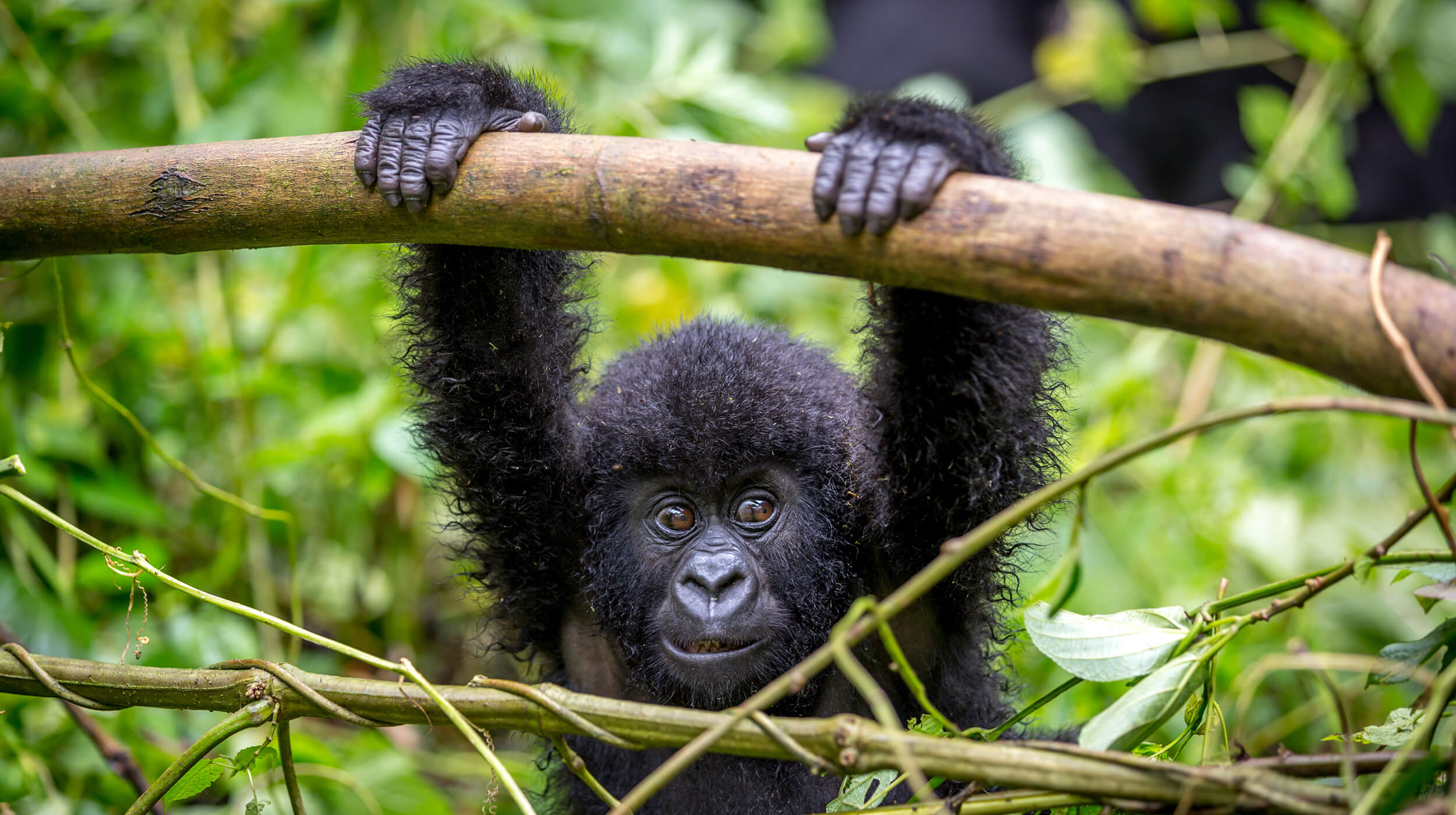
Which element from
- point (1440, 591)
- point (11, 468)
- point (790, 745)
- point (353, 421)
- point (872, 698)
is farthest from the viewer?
point (353, 421)

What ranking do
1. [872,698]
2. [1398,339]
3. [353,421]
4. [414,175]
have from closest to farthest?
[1398,339], [872,698], [414,175], [353,421]

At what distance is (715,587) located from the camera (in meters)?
2.76

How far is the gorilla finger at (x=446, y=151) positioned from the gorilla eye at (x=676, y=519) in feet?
3.95

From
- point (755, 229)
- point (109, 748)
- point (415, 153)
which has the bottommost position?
point (109, 748)

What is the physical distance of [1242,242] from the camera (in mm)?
1596

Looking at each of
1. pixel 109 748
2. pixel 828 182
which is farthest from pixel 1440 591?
pixel 109 748

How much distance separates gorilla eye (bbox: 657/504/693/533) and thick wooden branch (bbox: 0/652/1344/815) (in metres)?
0.96

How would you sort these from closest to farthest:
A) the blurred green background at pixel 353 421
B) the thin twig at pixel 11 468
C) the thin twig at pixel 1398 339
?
the thin twig at pixel 1398 339, the thin twig at pixel 11 468, the blurred green background at pixel 353 421

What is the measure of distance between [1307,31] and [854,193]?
4422 millimetres

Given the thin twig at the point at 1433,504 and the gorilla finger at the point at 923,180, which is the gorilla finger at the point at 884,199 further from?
the thin twig at the point at 1433,504

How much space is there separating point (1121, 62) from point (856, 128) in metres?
4.99

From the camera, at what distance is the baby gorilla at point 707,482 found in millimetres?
2498

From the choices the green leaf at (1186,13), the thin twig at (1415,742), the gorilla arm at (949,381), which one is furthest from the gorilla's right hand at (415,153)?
the green leaf at (1186,13)

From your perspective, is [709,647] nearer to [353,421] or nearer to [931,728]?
[931,728]
